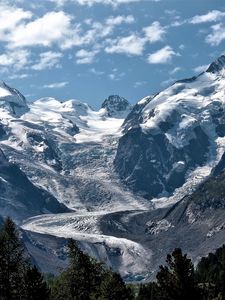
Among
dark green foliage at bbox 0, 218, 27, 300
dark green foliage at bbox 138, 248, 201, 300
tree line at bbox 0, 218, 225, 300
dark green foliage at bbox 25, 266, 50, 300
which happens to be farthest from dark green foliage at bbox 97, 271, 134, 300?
dark green foliage at bbox 138, 248, 201, 300

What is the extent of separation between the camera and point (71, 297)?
311 ft

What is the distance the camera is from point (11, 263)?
283ft

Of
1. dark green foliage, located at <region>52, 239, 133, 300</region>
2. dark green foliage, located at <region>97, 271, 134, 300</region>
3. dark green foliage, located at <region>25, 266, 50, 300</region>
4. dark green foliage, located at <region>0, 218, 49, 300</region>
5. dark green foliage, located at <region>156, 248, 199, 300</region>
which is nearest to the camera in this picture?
dark green foliage, located at <region>156, 248, 199, 300</region>

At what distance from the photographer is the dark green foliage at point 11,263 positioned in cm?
8500

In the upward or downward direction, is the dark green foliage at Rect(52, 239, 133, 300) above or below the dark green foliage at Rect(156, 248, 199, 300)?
below

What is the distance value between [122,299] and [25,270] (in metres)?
12.5

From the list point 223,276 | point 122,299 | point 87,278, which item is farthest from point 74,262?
point 223,276

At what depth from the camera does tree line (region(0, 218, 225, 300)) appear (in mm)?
74062

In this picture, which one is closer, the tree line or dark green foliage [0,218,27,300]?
the tree line

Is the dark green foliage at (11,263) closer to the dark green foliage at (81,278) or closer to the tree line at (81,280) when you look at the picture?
the tree line at (81,280)

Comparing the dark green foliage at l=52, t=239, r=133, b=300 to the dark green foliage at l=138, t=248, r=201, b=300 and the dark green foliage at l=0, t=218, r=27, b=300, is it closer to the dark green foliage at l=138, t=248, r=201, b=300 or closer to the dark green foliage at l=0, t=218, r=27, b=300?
the dark green foliage at l=0, t=218, r=27, b=300

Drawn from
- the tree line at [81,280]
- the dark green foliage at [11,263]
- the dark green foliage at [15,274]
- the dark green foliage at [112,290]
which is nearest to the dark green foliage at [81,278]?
the tree line at [81,280]

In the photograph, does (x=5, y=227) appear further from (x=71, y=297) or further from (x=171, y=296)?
(x=171, y=296)

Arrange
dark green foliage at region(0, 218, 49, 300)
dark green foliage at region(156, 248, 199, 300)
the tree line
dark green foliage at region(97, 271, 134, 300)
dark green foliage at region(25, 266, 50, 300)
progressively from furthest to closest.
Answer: dark green foliage at region(97, 271, 134, 300) < dark green foliage at region(0, 218, 49, 300) < dark green foliage at region(25, 266, 50, 300) < the tree line < dark green foliage at region(156, 248, 199, 300)
